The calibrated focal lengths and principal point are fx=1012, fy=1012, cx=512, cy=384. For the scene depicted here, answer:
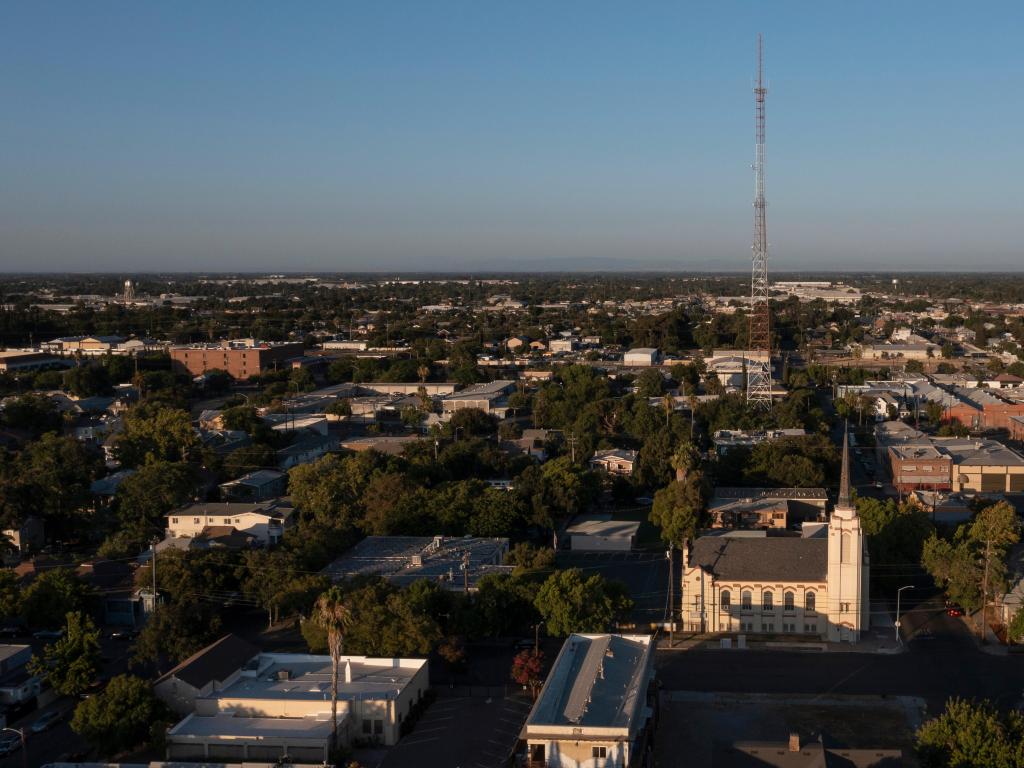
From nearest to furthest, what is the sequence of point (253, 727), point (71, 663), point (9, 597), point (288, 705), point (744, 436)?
point (253, 727), point (288, 705), point (71, 663), point (9, 597), point (744, 436)

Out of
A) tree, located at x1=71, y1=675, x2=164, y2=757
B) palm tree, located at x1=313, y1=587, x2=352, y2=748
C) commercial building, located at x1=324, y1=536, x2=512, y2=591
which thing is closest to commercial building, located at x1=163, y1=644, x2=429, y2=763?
palm tree, located at x1=313, y1=587, x2=352, y2=748

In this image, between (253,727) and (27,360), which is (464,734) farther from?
(27,360)

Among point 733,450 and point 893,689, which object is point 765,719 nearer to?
point 893,689

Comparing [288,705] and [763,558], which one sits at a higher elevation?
[763,558]

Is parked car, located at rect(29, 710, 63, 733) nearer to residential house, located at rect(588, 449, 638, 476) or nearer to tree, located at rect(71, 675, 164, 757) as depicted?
tree, located at rect(71, 675, 164, 757)

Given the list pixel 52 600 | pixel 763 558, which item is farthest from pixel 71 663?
pixel 763 558
